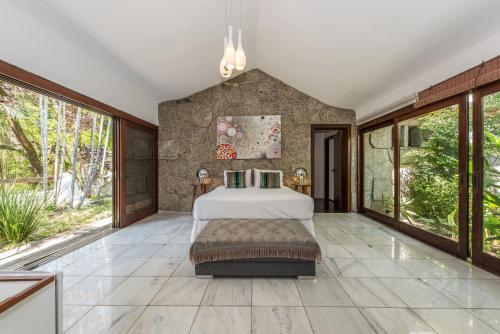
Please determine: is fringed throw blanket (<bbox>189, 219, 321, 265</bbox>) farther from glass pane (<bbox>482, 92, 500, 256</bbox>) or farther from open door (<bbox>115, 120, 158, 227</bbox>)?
open door (<bbox>115, 120, 158, 227</bbox>)

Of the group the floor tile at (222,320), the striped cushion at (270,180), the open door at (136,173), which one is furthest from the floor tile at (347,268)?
the open door at (136,173)

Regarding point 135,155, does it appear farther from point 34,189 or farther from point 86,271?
point 86,271

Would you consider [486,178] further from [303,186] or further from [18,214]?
[18,214]

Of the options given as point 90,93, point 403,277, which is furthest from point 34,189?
point 403,277

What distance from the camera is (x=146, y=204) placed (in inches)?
180

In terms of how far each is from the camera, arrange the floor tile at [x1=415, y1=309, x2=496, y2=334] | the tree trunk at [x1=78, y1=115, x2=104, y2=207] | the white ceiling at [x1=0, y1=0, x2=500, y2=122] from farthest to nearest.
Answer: the tree trunk at [x1=78, y1=115, x2=104, y2=207]
the white ceiling at [x1=0, y1=0, x2=500, y2=122]
the floor tile at [x1=415, y1=309, x2=496, y2=334]

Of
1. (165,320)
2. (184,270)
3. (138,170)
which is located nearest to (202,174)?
(138,170)

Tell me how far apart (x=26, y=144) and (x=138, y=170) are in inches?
62.9

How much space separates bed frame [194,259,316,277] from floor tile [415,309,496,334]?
82 centimetres

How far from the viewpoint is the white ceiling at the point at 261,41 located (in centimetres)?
210

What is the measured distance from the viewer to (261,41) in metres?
3.90

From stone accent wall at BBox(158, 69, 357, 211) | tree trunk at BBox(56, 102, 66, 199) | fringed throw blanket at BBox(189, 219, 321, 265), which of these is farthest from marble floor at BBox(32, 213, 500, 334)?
stone accent wall at BBox(158, 69, 357, 211)

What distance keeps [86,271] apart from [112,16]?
2713 mm

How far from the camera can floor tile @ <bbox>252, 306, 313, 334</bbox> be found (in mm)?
1397
